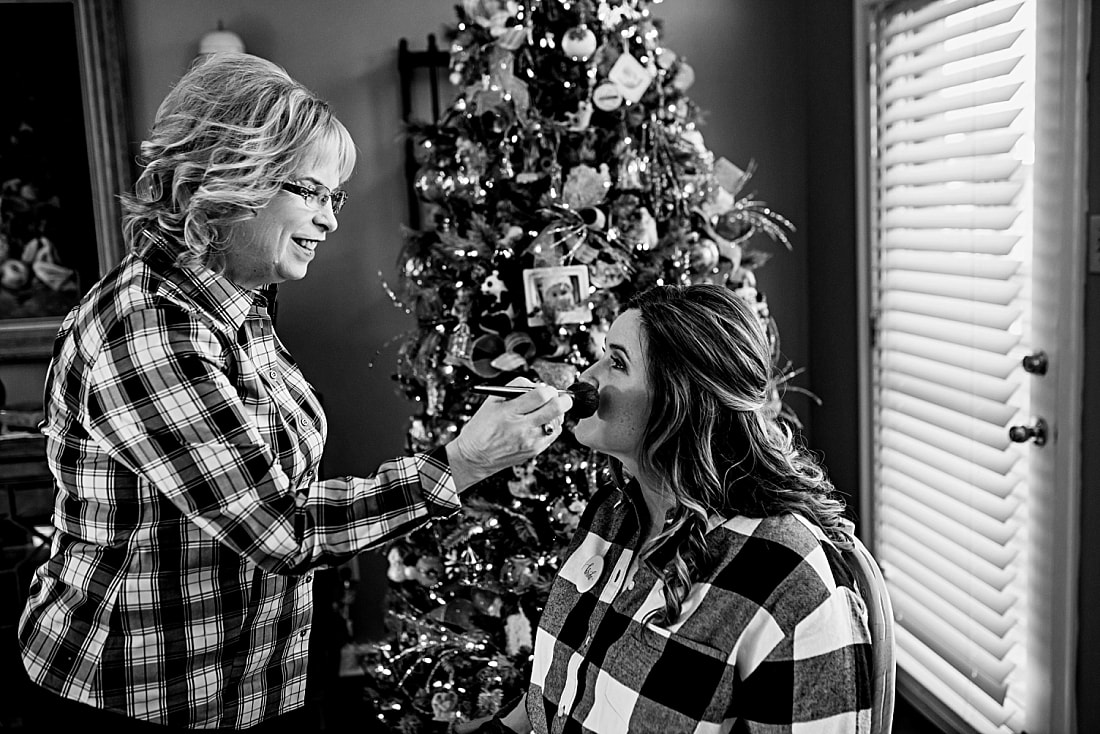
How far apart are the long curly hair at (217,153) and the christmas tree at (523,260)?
1.18 meters

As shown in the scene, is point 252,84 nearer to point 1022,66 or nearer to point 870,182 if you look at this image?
point 1022,66

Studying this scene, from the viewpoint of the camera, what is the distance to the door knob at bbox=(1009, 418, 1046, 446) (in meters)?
2.03

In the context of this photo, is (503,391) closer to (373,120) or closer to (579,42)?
(579,42)

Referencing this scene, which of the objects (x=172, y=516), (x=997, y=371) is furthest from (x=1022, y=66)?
A: (x=172, y=516)

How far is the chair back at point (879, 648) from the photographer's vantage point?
1.16m

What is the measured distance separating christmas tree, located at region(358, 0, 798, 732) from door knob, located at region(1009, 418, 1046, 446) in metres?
0.60

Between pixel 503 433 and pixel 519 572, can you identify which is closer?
pixel 503 433

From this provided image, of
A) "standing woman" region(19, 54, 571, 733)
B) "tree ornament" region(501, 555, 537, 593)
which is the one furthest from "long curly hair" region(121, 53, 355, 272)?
"tree ornament" region(501, 555, 537, 593)

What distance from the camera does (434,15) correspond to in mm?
3182

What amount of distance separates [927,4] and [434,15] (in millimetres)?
1552

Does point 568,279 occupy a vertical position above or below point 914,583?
above

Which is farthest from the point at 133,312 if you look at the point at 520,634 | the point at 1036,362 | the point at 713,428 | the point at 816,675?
the point at 1036,362

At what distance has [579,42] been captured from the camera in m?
2.33

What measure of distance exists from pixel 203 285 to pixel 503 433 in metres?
0.42
